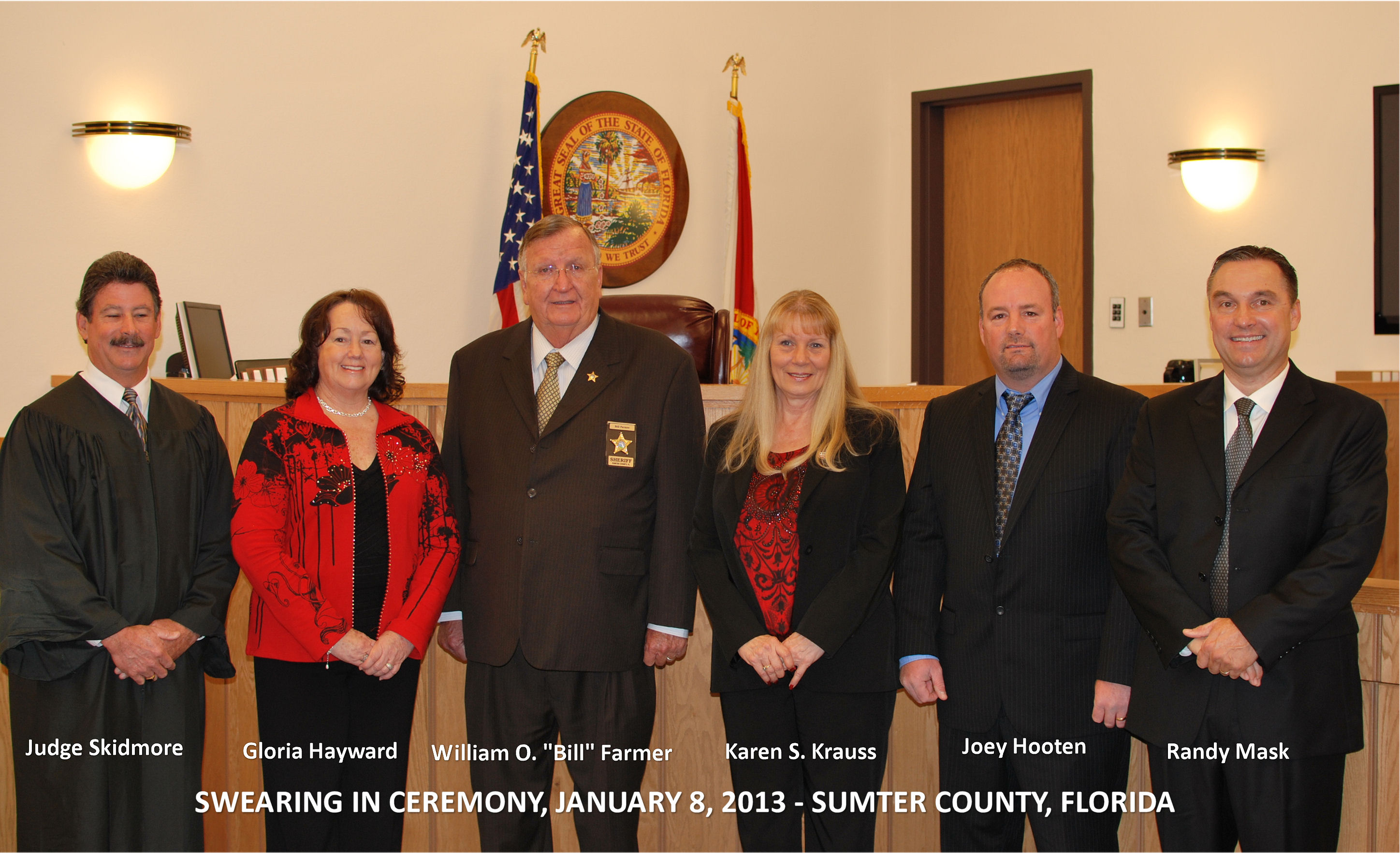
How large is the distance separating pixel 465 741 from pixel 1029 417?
5.91 feet

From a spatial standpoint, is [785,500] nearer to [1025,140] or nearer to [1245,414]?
[1245,414]

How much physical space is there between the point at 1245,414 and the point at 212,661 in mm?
2325

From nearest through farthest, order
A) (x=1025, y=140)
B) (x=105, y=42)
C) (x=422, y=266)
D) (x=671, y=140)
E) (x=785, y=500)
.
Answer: (x=785, y=500) → (x=105, y=42) → (x=422, y=266) → (x=671, y=140) → (x=1025, y=140)

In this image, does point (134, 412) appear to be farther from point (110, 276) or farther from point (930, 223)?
point (930, 223)

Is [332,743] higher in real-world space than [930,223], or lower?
lower

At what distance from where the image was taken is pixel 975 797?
2348mm

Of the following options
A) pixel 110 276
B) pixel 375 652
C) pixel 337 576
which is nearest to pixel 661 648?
pixel 375 652

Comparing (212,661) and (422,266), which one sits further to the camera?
(422,266)

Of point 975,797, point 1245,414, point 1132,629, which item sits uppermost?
point 1245,414

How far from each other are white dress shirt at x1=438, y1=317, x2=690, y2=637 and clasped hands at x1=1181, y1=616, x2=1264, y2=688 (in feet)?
3.83

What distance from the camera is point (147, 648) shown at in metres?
2.39

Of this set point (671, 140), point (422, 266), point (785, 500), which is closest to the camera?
point (785, 500)

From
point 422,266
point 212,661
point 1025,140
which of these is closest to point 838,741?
point 212,661

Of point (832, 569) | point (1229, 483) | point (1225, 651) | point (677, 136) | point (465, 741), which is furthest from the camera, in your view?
point (677, 136)
